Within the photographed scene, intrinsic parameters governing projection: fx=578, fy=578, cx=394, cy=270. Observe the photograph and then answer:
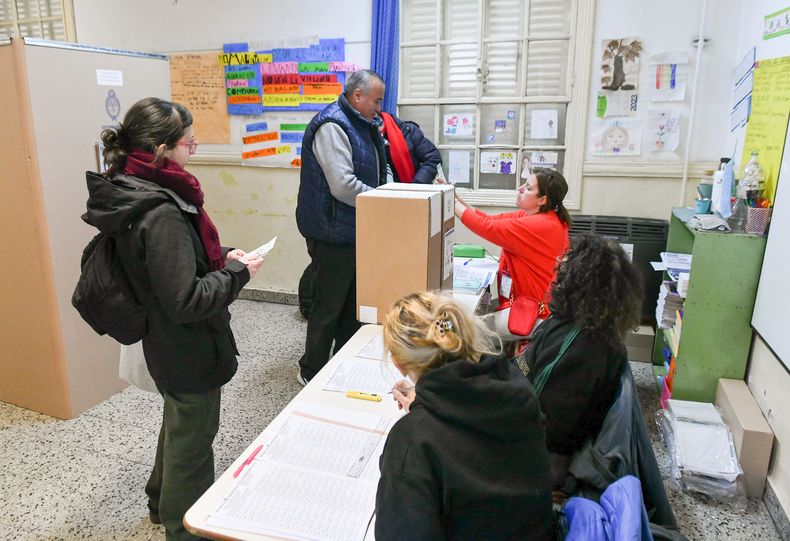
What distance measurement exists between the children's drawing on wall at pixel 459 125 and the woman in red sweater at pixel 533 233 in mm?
1255

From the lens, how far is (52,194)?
254 centimetres

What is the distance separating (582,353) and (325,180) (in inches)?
61.3

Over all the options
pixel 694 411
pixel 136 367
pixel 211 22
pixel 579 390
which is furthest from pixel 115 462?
pixel 211 22

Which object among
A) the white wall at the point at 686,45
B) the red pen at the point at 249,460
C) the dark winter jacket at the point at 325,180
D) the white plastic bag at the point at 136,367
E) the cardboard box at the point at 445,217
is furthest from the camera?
the white wall at the point at 686,45

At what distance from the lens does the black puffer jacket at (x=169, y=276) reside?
1474 millimetres

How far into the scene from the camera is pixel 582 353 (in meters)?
1.51

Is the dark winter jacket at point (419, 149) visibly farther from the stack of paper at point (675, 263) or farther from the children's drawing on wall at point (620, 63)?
the stack of paper at point (675, 263)

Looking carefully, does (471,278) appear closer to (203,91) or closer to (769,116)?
(769,116)

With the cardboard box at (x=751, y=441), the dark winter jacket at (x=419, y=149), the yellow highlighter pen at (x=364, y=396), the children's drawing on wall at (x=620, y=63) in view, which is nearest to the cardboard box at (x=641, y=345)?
the cardboard box at (x=751, y=441)

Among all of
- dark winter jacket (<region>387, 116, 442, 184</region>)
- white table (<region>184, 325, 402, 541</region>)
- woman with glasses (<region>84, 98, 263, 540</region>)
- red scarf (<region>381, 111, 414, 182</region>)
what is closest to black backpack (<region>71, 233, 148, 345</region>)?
woman with glasses (<region>84, 98, 263, 540</region>)

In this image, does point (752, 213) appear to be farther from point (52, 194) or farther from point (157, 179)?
point (52, 194)

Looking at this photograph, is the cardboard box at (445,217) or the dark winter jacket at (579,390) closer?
the dark winter jacket at (579,390)

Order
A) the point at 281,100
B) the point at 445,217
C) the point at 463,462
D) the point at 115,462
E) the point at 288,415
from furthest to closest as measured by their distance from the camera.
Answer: the point at 281,100
the point at 115,462
the point at 445,217
the point at 288,415
the point at 463,462

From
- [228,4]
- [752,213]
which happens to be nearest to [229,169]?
[228,4]
